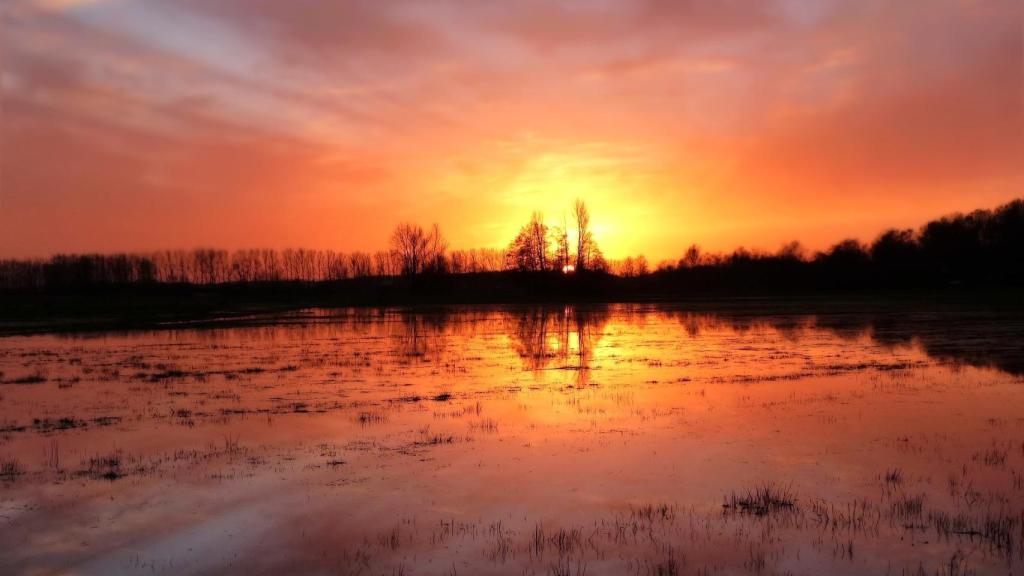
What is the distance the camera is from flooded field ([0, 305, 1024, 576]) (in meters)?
7.93

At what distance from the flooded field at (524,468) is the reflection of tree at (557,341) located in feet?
4.49

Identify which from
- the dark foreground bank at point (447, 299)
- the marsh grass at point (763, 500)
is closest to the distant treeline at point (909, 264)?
the dark foreground bank at point (447, 299)

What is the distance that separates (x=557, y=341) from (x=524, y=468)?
2424 centimetres

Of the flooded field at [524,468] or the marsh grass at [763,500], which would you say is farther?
the marsh grass at [763,500]

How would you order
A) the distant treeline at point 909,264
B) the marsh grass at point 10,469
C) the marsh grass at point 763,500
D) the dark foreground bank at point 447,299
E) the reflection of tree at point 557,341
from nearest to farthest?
the marsh grass at point 763,500, the marsh grass at point 10,469, the reflection of tree at point 557,341, the dark foreground bank at point 447,299, the distant treeline at point 909,264


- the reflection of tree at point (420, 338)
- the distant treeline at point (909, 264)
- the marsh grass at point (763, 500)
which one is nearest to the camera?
the marsh grass at point (763, 500)

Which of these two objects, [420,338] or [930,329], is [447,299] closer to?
[420,338]

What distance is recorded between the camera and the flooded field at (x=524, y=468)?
7.93 m

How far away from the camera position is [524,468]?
448 inches

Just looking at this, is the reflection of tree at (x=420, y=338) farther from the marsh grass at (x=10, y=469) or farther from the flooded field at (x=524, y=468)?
the marsh grass at (x=10, y=469)

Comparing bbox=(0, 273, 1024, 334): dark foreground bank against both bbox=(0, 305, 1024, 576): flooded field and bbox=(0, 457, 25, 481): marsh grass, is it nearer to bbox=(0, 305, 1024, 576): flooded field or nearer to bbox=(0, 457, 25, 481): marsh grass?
bbox=(0, 305, 1024, 576): flooded field

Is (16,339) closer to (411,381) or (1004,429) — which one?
(411,381)

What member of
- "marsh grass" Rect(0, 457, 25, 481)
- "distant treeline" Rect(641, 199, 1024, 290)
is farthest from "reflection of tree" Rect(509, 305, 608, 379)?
"distant treeline" Rect(641, 199, 1024, 290)

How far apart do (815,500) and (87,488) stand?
11.0 metres
